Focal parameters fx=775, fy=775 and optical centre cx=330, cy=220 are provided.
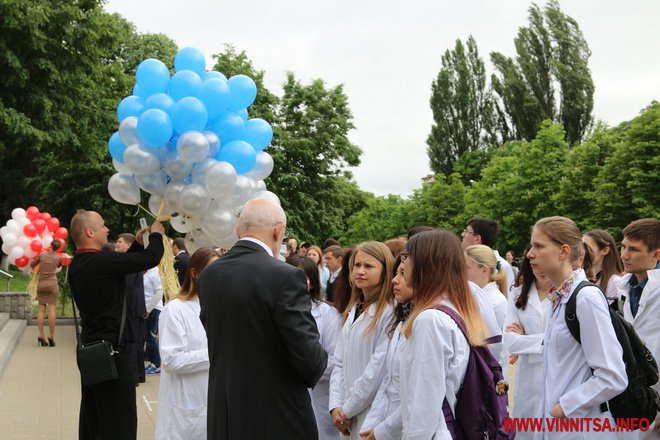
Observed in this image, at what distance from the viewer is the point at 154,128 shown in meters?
6.87

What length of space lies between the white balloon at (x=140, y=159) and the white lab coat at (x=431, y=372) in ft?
12.9

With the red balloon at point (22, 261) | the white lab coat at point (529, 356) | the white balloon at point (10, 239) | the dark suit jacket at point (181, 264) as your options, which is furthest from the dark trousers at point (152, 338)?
the white lab coat at point (529, 356)

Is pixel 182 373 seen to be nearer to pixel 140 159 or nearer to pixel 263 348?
pixel 263 348

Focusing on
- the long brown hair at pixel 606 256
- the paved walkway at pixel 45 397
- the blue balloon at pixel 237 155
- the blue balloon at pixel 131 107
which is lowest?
the paved walkway at pixel 45 397

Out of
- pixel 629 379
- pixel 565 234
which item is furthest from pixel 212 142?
pixel 629 379

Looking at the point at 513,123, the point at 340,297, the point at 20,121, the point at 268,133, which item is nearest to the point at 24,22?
the point at 20,121

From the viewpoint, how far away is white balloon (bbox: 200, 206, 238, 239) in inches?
287

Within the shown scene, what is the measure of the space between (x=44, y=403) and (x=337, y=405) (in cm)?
686

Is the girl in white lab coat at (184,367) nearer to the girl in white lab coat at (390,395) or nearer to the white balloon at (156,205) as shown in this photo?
the white balloon at (156,205)

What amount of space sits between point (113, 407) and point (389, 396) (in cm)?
251

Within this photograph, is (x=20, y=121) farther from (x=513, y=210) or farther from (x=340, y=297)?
(x=513, y=210)

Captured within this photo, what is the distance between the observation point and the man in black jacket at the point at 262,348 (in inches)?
160

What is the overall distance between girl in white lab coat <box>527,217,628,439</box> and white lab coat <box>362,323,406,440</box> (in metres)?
0.82

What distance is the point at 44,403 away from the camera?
425 inches
